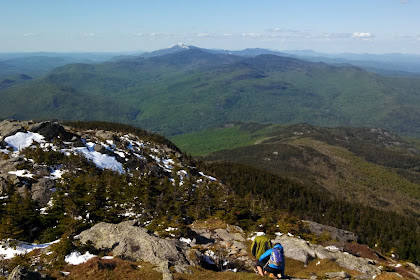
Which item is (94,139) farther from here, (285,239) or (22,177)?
(285,239)

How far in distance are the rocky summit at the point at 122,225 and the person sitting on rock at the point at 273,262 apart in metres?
1.20

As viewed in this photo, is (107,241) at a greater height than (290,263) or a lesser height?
greater

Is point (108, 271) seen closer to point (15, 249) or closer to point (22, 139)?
point (15, 249)

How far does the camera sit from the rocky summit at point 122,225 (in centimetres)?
2252

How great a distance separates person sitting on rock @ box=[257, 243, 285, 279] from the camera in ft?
59.8

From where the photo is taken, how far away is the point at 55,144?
61.8m

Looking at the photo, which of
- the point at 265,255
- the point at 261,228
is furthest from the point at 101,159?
the point at 265,255

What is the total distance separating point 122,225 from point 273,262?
18834 millimetres

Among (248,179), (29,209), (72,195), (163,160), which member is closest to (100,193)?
(72,195)

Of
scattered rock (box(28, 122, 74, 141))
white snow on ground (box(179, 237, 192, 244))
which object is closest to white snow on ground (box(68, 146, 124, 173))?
scattered rock (box(28, 122, 74, 141))

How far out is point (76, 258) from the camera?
22906mm

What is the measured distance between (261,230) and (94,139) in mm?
56324

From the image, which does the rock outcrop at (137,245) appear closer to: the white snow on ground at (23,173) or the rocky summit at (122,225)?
the rocky summit at (122,225)

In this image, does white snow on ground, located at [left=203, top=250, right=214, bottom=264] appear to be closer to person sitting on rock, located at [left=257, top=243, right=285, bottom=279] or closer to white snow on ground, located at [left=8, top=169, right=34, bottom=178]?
person sitting on rock, located at [left=257, top=243, right=285, bottom=279]
